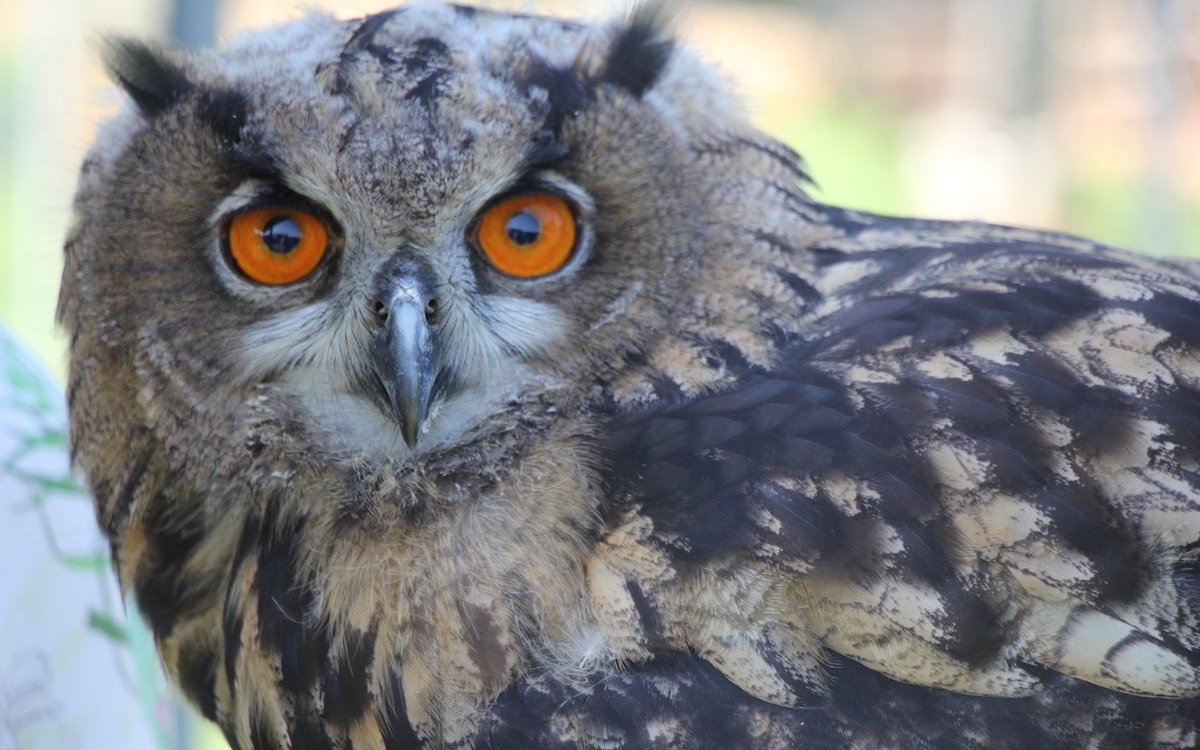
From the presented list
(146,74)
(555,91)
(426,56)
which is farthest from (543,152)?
(146,74)

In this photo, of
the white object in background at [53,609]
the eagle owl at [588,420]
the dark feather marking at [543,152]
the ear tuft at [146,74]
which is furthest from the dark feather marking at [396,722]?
the ear tuft at [146,74]

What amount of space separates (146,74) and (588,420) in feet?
2.60

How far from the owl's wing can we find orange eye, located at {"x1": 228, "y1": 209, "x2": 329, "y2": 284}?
19.8 inches

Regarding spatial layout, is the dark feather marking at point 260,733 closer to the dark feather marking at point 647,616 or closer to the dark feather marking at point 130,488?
the dark feather marking at point 130,488

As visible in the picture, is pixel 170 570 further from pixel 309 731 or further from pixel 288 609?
pixel 309 731

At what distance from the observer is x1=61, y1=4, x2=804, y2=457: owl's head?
1638mm

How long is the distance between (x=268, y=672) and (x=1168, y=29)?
11.6ft

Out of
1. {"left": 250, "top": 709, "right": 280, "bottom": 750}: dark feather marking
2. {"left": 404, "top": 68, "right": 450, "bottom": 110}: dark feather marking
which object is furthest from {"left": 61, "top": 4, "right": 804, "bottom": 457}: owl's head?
{"left": 250, "top": 709, "right": 280, "bottom": 750}: dark feather marking

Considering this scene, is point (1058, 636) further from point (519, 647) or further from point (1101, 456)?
point (519, 647)

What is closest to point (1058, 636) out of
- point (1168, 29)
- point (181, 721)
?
point (181, 721)

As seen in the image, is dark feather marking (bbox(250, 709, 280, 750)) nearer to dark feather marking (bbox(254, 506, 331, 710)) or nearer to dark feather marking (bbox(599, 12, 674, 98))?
dark feather marking (bbox(254, 506, 331, 710))

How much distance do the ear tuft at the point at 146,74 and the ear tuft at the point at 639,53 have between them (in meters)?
0.58

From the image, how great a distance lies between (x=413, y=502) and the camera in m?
1.69

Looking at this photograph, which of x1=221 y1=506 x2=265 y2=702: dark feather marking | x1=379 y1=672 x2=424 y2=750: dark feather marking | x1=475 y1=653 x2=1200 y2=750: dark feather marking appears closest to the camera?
x1=475 y1=653 x2=1200 y2=750: dark feather marking
